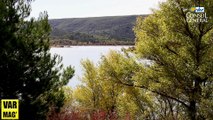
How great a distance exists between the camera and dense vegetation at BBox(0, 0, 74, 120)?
51.8ft

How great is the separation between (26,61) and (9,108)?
1004 cm

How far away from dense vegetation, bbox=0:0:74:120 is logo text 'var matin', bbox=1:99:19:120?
873 cm

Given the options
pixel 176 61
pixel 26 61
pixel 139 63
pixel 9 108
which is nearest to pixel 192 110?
pixel 176 61

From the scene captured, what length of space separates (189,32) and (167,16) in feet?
5.32

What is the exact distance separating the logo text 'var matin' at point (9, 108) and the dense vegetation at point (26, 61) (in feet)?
28.6

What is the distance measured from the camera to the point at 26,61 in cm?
1670

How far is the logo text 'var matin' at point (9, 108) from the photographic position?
6825 millimetres

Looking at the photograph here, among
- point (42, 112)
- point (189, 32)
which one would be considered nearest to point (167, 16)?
point (189, 32)

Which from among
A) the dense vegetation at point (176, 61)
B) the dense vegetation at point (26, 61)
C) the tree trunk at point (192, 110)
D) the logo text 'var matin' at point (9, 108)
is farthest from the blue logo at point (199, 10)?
the logo text 'var matin' at point (9, 108)

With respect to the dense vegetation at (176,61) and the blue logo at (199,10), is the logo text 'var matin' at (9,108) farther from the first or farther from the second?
the blue logo at (199,10)

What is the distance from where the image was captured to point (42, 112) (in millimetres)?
17578

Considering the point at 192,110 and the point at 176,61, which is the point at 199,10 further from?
the point at 192,110

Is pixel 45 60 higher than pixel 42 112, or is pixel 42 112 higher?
pixel 45 60

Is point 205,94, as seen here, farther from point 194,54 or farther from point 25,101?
point 25,101
